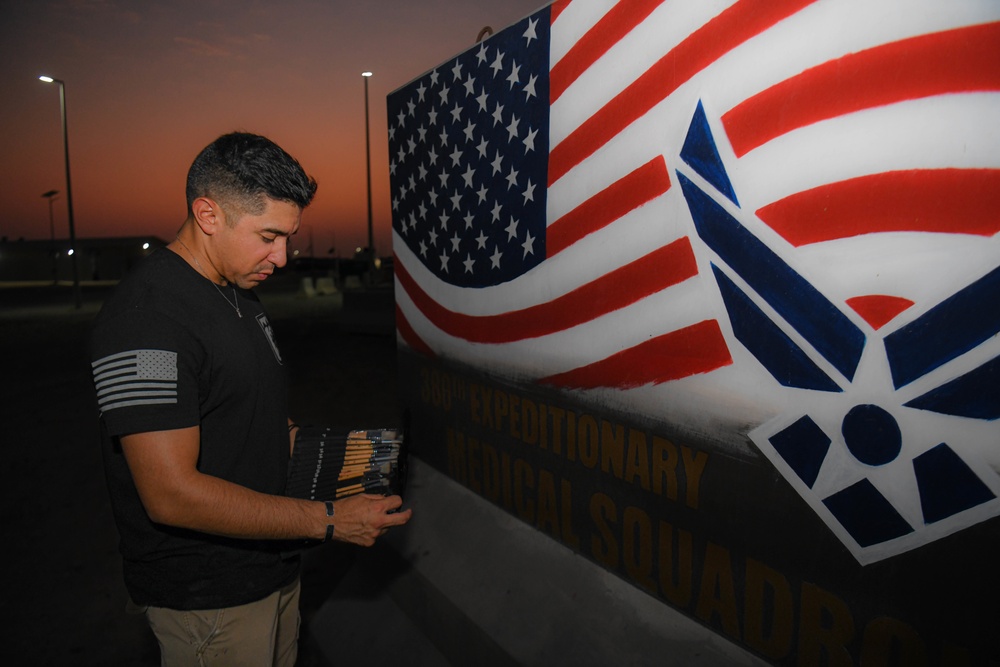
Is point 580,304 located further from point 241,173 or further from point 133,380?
point 133,380

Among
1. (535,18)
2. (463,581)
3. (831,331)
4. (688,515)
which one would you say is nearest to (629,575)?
(688,515)

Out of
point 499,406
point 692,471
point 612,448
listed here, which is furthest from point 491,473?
point 692,471

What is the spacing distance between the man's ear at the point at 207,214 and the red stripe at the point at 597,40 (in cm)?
158

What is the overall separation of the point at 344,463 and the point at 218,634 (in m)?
0.69

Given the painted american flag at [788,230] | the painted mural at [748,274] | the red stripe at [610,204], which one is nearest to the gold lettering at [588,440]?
the painted mural at [748,274]

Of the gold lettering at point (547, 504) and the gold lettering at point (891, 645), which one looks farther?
the gold lettering at point (547, 504)

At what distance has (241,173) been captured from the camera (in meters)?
1.65

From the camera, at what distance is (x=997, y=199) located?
131 centimetres

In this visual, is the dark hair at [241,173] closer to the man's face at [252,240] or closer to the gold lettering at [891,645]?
the man's face at [252,240]

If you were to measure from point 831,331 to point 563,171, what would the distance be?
135 cm

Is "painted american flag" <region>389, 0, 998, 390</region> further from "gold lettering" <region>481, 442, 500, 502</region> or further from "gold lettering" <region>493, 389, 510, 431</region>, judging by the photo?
"gold lettering" <region>481, 442, 500, 502</region>

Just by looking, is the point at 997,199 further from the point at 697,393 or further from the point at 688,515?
the point at 688,515

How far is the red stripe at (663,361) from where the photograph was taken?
1.95m

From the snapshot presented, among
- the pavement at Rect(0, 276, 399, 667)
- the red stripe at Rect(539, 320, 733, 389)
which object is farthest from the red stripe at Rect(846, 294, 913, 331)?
the pavement at Rect(0, 276, 399, 667)
